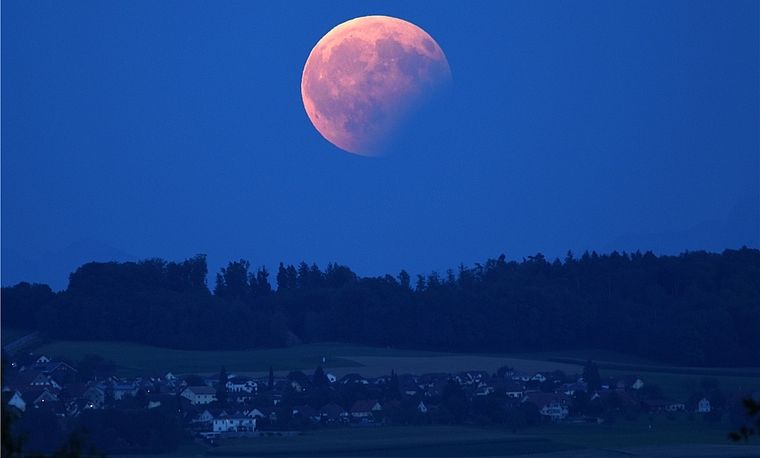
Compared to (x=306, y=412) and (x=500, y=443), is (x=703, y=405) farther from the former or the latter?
(x=306, y=412)

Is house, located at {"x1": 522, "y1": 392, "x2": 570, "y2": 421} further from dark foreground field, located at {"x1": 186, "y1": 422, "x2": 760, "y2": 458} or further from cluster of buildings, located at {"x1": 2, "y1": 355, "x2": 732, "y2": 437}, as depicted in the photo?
dark foreground field, located at {"x1": 186, "y1": 422, "x2": 760, "y2": 458}

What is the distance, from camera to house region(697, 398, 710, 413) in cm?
4041

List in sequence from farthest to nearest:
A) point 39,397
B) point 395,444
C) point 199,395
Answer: point 199,395 < point 39,397 < point 395,444

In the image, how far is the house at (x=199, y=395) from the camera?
1653 inches

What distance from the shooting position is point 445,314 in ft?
216

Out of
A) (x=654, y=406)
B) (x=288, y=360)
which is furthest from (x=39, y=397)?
(x=654, y=406)

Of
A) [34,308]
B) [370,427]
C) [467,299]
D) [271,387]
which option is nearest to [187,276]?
[34,308]

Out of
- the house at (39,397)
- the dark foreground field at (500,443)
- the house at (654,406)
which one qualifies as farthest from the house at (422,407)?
the house at (39,397)

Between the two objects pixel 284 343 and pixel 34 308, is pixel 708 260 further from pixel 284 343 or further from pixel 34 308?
pixel 34 308

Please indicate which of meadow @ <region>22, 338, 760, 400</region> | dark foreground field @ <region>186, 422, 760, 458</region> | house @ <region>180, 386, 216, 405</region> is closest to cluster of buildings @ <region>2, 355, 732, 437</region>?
house @ <region>180, 386, 216, 405</region>

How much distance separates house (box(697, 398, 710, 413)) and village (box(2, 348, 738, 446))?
4 centimetres

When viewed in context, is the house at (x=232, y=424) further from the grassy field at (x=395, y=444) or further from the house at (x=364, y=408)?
the house at (x=364, y=408)

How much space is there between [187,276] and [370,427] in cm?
4968

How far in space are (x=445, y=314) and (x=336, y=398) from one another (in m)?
25.1
